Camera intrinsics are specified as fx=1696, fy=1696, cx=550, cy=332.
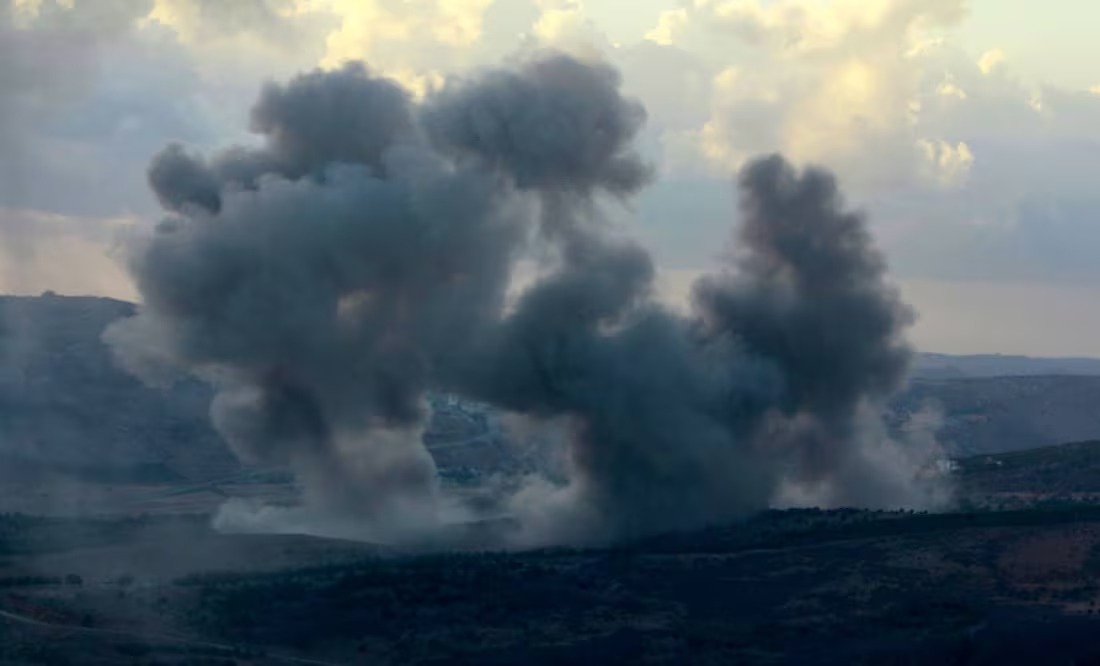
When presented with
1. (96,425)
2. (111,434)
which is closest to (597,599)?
(111,434)

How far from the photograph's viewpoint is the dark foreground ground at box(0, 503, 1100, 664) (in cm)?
7394

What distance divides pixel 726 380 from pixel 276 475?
69090 millimetres

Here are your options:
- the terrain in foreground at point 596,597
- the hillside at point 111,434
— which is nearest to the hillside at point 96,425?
the hillside at point 111,434

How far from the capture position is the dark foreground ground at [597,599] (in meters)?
73.9

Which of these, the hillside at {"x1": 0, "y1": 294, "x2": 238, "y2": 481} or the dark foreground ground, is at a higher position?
the hillside at {"x1": 0, "y1": 294, "x2": 238, "y2": 481}

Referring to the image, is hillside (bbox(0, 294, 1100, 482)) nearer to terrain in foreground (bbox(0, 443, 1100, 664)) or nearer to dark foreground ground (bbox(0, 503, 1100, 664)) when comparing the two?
terrain in foreground (bbox(0, 443, 1100, 664))

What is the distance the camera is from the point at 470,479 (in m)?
162

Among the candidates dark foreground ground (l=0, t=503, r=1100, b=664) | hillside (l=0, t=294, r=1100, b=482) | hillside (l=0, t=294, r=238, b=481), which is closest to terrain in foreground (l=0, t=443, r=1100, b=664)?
dark foreground ground (l=0, t=503, r=1100, b=664)

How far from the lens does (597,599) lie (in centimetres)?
8594

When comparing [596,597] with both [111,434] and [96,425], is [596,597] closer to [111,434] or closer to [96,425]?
[111,434]

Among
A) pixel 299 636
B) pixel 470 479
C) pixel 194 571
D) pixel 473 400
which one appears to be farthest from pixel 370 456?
pixel 470 479

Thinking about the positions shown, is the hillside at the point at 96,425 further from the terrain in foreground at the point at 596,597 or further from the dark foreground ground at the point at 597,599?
the dark foreground ground at the point at 597,599

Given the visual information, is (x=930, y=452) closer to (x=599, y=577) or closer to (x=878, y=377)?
(x=878, y=377)

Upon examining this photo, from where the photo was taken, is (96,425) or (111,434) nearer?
(111,434)
